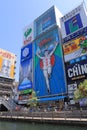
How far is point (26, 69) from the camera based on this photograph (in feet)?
200

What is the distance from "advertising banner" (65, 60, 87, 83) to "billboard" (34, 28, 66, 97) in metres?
2.03

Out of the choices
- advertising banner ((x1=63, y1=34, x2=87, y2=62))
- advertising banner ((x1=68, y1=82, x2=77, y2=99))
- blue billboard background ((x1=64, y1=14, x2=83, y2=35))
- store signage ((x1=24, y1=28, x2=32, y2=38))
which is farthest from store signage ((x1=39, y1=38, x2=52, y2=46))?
advertising banner ((x1=68, y1=82, x2=77, y2=99))

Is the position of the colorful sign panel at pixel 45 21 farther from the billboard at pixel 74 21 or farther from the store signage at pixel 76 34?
the store signage at pixel 76 34

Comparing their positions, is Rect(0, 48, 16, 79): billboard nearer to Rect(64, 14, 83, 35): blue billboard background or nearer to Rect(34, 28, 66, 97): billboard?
Rect(34, 28, 66, 97): billboard

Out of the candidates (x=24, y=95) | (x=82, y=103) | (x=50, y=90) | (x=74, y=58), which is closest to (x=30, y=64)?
(x=24, y=95)

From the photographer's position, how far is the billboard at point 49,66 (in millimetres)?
48938

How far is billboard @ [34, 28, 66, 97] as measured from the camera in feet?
161

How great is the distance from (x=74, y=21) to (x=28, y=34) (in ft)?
67.8

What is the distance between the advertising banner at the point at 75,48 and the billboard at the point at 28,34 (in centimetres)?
1800

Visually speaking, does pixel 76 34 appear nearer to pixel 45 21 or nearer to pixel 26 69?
pixel 45 21

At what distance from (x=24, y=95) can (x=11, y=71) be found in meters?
30.9

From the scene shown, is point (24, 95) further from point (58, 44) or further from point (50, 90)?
point (58, 44)

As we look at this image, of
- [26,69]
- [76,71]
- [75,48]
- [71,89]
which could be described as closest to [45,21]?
[26,69]

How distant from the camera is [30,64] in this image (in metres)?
60.2
